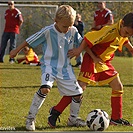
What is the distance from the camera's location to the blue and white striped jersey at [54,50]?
5.03 meters

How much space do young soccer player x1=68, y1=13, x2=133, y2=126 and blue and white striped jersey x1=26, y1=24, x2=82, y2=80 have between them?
0.47ft

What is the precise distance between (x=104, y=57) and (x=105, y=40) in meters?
0.26

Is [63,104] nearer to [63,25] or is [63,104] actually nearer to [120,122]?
[120,122]

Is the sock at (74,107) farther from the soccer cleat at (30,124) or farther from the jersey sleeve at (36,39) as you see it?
the jersey sleeve at (36,39)

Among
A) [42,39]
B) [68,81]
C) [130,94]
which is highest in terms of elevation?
[42,39]

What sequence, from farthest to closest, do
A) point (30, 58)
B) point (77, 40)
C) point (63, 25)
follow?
point (30, 58), point (77, 40), point (63, 25)

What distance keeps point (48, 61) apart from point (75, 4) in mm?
19353

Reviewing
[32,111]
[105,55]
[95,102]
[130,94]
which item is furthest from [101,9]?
[32,111]

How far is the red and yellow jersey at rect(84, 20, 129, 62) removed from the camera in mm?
5223

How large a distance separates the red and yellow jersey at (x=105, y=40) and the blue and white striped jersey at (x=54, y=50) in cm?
32

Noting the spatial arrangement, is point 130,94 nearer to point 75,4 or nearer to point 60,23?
point 60,23

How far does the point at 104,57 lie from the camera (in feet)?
18.0

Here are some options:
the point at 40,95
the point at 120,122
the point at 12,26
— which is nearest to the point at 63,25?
the point at 40,95

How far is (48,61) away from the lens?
199 inches
